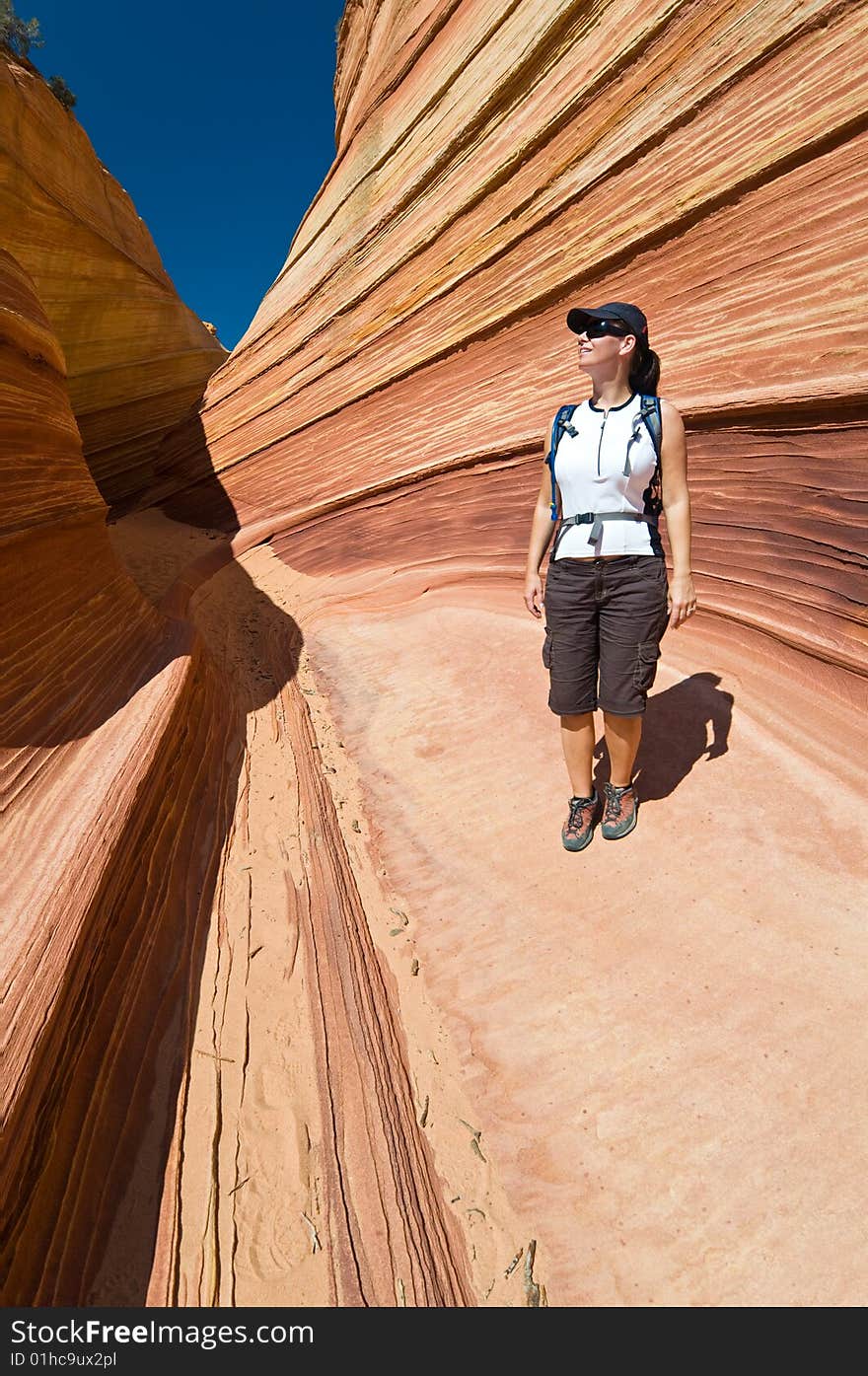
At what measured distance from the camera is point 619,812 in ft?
8.11

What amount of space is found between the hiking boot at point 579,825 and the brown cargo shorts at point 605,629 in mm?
380

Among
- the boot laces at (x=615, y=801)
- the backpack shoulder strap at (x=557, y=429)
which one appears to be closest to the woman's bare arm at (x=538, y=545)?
the backpack shoulder strap at (x=557, y=429)

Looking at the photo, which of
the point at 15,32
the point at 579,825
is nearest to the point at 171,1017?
Result: the point at 579,825

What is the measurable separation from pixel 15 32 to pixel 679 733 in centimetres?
1218

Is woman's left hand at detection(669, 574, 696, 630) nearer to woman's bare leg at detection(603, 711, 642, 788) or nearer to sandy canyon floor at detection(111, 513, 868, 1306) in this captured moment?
woman's bare leg at detection(603, 711, 642, 788)

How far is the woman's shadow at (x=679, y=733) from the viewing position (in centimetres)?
263

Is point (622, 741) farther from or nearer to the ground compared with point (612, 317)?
nearer to the ground

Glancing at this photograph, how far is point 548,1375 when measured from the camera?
131cm

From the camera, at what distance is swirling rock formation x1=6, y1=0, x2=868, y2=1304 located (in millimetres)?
1566

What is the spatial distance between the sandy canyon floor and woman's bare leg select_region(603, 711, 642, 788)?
22 cm

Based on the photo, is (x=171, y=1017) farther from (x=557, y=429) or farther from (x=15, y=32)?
(x=15, y=32)

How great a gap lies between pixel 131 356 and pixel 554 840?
33.1 ft

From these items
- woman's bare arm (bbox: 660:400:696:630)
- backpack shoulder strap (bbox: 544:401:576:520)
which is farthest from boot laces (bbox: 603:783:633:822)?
backpack shoulder strap (bbox: 544:401:576:520)

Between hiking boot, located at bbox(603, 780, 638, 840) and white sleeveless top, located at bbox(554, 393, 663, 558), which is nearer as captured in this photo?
white sleeveless top, located at bbox(554, 393, 663, 558)
